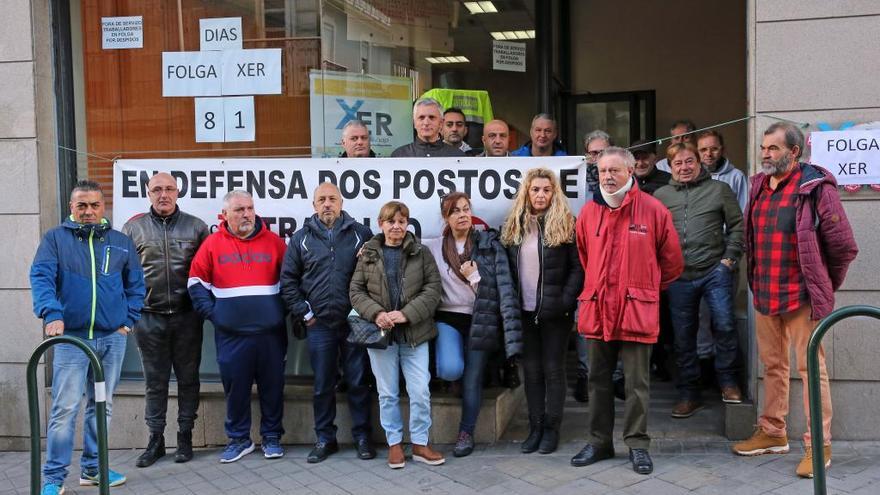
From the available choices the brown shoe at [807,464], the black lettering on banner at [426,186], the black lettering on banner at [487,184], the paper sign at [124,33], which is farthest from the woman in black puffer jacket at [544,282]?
the paper sign at [124,33]

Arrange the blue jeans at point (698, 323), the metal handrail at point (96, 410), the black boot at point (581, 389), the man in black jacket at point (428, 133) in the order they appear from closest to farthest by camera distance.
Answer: the metal handrail at point (96, 410) → the blue jeans at point (698, 323) → the man in black jacket at point (428, 133) → the black boot at point (581, 389)

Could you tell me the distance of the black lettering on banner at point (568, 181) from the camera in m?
6.39

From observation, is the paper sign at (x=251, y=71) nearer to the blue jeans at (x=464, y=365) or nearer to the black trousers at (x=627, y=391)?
the blue jeans at (x=464, y=365)

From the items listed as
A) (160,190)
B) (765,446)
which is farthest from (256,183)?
(765,446)

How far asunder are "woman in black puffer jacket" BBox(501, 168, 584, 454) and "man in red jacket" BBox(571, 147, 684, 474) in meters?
0.16

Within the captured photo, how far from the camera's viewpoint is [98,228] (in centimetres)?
558

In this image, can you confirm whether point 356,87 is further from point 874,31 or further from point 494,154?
point 874,31

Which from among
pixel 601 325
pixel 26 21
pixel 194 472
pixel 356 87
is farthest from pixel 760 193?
pixel 26 21

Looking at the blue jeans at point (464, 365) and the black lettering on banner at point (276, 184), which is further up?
the black lettering on banner at point (276, 184)

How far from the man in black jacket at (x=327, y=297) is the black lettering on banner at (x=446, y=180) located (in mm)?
739

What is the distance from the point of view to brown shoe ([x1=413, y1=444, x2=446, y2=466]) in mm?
5844

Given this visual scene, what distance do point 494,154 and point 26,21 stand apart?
383 centimetres

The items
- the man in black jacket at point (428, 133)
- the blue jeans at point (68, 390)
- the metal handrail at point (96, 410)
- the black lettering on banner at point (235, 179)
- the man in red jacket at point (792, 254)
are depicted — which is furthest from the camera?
the black lettering on banner at point (235, 179)

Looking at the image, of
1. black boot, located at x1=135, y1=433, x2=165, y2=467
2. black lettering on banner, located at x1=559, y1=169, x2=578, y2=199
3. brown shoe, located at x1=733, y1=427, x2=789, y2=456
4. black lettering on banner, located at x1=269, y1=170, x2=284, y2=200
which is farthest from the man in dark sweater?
black boot, located at x1=135, y1=433, x2=165, y2=467
